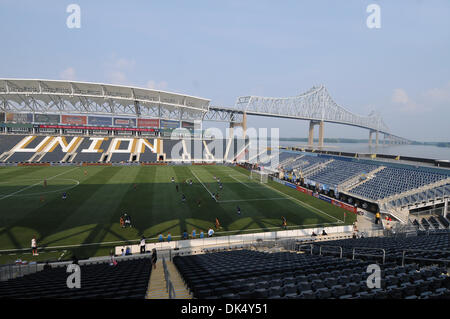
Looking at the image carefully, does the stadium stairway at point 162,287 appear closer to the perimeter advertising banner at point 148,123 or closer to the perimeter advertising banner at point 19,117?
the perimeter advertising banner at point 148,123

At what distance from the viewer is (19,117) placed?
2606 inches

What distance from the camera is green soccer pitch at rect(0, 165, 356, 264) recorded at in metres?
18.0

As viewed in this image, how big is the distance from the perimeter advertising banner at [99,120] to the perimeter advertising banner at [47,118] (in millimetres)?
8119

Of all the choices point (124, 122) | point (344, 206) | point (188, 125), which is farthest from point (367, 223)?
point (124, 122)

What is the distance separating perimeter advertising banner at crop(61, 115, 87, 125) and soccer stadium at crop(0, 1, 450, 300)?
277 mm

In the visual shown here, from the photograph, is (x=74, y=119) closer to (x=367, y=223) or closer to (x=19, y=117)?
(x=19, y=117)

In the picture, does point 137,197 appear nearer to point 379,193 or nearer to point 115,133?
point 379,193

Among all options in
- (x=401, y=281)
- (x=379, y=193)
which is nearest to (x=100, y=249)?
(x=401, y=281)

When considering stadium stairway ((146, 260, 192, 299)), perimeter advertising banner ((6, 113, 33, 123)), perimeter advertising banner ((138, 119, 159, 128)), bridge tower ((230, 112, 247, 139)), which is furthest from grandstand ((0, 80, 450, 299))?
bridge tower ((230, 112, 247, 139))

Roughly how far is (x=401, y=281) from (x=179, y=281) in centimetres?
727

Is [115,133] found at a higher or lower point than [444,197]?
higher

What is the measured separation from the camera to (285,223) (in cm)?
2225

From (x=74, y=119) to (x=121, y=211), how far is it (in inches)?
2201
